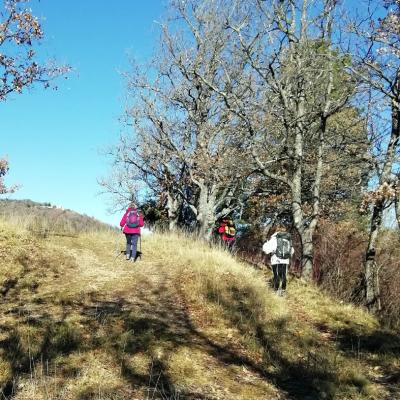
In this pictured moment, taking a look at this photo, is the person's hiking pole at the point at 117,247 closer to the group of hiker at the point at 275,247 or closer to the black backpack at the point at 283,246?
the group of hiker at the point at 275,247

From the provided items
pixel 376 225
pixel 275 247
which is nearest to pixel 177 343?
pixel 275 247

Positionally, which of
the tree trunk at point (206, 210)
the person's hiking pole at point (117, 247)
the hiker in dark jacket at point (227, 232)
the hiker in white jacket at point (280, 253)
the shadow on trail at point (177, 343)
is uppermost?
the tree trunk at point (206, 210)

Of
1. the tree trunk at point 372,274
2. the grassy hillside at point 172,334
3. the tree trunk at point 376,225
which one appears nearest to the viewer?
the grassy hillside at point 172,334

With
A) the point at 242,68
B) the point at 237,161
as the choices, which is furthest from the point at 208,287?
the point at 242,68

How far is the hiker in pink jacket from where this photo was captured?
46.1ft

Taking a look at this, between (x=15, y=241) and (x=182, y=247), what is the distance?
529 cm

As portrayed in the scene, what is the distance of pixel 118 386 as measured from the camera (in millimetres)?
5930

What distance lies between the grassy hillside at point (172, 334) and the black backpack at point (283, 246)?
Result: 93 centimetres

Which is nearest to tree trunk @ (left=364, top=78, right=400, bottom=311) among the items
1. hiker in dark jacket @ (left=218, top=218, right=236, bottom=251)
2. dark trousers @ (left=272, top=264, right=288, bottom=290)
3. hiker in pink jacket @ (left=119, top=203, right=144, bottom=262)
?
dark trousers @ (left=272, top=264, right=288, bottom=290)

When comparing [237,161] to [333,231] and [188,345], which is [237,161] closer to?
[333,231]

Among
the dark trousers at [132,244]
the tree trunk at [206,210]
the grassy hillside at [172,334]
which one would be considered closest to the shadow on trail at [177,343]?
the grassy hillside at [172,334]

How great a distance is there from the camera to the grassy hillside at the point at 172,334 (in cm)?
619

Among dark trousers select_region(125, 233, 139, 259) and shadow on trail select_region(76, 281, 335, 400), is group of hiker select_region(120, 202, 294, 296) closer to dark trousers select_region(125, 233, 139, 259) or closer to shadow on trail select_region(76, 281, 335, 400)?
dark trousers select_region(125, 233, 139, 259)

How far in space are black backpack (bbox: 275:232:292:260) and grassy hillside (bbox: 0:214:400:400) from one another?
0.93 meters
